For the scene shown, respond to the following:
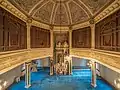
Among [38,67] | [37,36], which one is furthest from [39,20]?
[38,67]

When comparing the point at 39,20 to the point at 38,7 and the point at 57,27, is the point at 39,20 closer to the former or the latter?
the point at 38,7

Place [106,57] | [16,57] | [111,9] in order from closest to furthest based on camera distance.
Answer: [111,9] < [106,57] < [16,57]

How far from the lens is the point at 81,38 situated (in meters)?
11.7

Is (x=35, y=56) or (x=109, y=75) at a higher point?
(x=35, y=56)

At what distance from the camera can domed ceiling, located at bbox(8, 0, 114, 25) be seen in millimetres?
9133

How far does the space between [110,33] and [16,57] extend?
454 centimetres

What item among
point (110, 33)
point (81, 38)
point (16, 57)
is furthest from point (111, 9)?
point (81, 38)

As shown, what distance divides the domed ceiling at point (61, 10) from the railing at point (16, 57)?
2.34 metres

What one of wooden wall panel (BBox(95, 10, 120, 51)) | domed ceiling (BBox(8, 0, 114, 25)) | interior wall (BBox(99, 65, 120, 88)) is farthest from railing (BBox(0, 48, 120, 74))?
domed ceiling (BBox(8, 0, 114, 25))

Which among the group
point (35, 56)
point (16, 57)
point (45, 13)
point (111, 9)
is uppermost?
point (45, 13)

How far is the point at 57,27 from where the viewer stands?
13.5 m

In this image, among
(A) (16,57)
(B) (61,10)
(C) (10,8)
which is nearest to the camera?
(C) (10,8)

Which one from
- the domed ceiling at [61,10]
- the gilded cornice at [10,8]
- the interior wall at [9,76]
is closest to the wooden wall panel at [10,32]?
the gilded cornice at [10,8]

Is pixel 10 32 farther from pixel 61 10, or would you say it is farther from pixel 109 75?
pixel 109 75
